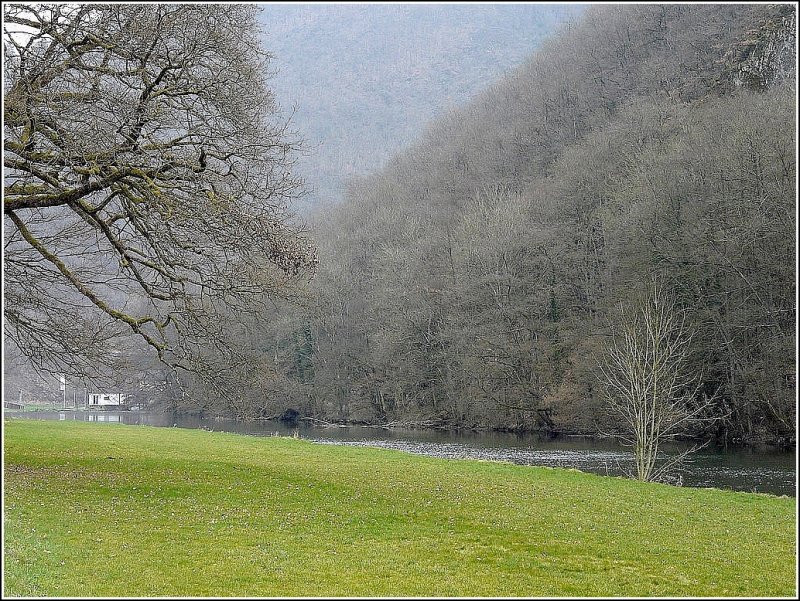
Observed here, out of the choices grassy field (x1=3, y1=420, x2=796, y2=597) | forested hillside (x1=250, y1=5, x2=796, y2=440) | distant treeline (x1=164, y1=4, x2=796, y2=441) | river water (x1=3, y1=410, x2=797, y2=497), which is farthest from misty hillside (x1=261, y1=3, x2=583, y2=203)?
grassy field (x1=3, y1=420, x2=796, y2=597)

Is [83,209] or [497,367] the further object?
[497,367]

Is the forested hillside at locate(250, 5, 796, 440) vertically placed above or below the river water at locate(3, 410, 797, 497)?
above

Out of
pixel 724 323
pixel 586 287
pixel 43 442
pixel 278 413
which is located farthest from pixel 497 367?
pixel 43 442

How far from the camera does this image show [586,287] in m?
47.2

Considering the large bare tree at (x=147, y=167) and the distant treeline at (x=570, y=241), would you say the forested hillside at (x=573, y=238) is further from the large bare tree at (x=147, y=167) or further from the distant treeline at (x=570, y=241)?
the large bare tree at (x=147, y=167)

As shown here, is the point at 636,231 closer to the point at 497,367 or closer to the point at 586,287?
the point at 586,287

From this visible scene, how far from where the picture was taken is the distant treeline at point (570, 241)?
35.0 metres

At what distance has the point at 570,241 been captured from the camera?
48.6 meters

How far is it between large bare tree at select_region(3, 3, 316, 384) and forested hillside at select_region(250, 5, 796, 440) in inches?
392

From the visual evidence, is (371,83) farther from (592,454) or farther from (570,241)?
(592,454)

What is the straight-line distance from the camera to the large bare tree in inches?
469

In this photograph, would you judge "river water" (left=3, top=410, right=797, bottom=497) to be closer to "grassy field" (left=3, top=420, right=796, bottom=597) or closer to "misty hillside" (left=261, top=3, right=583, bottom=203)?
"grassy field" (left=3, top=420, right=796, bottom=597)

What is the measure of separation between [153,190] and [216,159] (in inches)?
69.7

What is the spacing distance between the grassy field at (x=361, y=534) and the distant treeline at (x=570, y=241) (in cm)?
287
